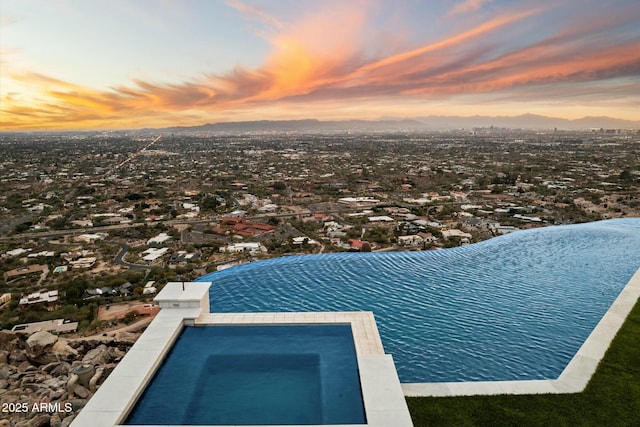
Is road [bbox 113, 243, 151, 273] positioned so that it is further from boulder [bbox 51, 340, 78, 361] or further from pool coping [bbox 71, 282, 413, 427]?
pool coping [bbox 71, 282, 413, 427]

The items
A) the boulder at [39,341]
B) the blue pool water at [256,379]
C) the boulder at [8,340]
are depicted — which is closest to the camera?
the blue pool water at [256,379]

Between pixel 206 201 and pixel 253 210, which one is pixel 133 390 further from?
pixel 206 201

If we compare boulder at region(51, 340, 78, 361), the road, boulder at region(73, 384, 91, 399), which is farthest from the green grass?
the road

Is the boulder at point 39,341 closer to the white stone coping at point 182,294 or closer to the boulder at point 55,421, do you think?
the boulder at point 55,421

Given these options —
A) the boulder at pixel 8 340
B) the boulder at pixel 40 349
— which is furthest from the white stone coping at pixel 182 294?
the boulder at pixel 8 340

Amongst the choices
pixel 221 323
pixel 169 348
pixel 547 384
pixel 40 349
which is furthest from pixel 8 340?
pixel 547 384

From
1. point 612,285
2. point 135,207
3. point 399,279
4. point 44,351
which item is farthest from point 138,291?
point 135,207
